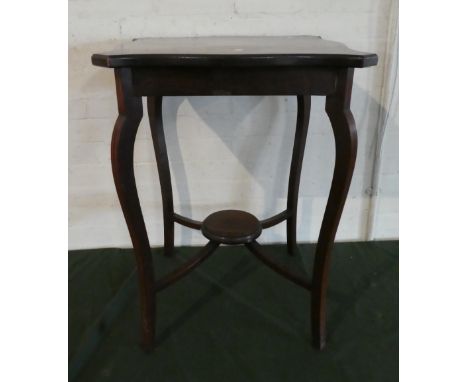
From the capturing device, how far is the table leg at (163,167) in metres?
1.18

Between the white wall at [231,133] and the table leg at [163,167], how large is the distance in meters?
0.08

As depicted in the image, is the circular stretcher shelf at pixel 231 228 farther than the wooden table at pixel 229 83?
Yes

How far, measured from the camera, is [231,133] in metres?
1.31

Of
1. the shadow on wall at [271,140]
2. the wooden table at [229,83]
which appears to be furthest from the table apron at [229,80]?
the shadow on wall at [271,140]

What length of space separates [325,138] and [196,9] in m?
0.56

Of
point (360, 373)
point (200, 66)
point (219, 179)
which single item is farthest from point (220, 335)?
point (200, 66)

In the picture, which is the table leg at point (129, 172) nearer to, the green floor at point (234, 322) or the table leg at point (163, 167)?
the green floor at point (234, 322)

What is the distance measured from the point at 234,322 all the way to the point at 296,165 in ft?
1.64

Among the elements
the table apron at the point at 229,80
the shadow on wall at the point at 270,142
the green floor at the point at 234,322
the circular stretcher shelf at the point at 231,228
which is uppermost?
the table apron at the point at 229,80

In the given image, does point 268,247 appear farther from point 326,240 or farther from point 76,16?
point 76,16

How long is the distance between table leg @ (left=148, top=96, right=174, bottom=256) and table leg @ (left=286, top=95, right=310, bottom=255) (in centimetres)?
38

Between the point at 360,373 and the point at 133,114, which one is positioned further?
the point at 360,373

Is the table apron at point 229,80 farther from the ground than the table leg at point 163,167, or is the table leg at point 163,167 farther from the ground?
the table apron at point 229,80

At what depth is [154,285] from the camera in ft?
3.21
